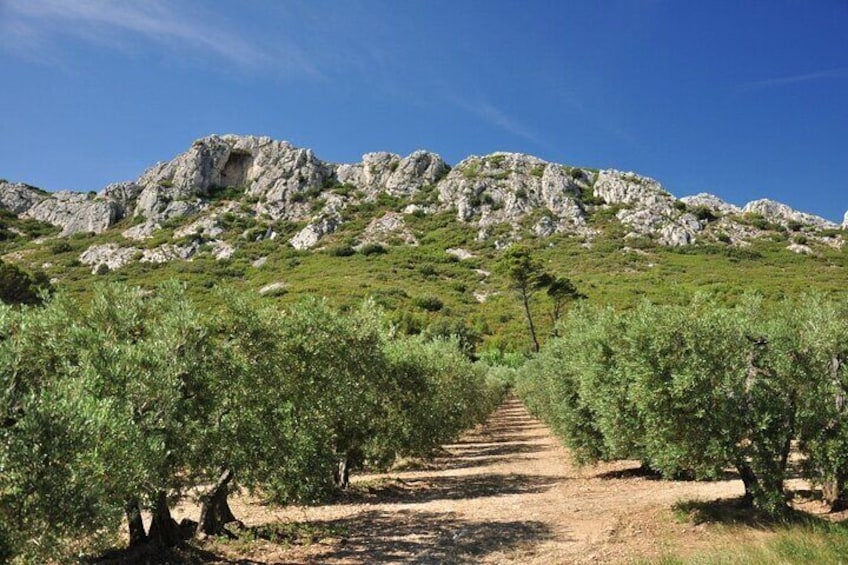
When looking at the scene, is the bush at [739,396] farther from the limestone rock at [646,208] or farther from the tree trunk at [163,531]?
the limestone rock at [646,208]

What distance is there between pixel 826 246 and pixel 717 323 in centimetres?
→ 14193

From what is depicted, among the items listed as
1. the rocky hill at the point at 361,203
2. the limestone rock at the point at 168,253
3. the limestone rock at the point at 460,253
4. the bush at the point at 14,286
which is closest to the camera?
the bush at the point at 14,286

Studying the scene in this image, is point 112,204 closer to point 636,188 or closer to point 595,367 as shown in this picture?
point 636,188

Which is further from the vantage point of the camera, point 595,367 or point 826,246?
point 826,246

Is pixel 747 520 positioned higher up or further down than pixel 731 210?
further down

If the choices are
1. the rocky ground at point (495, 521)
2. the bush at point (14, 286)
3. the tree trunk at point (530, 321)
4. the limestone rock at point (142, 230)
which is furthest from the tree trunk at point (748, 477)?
the limestone rock at point (142, 230)

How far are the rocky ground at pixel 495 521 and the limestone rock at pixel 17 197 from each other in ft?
562

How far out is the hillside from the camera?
327 ft

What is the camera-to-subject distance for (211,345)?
12.7 meters

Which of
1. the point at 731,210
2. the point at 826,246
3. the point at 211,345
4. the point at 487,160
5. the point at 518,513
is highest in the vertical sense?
the point at 487,160

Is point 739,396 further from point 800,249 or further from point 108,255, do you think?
point 800,249

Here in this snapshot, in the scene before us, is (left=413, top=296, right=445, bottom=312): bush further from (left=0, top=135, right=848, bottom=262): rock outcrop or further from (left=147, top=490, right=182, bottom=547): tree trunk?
(left=147, top=490, right=182, bottom=547): tree trunk

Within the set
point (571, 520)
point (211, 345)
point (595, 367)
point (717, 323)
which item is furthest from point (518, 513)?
point (211, 345)

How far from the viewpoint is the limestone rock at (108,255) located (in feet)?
380
